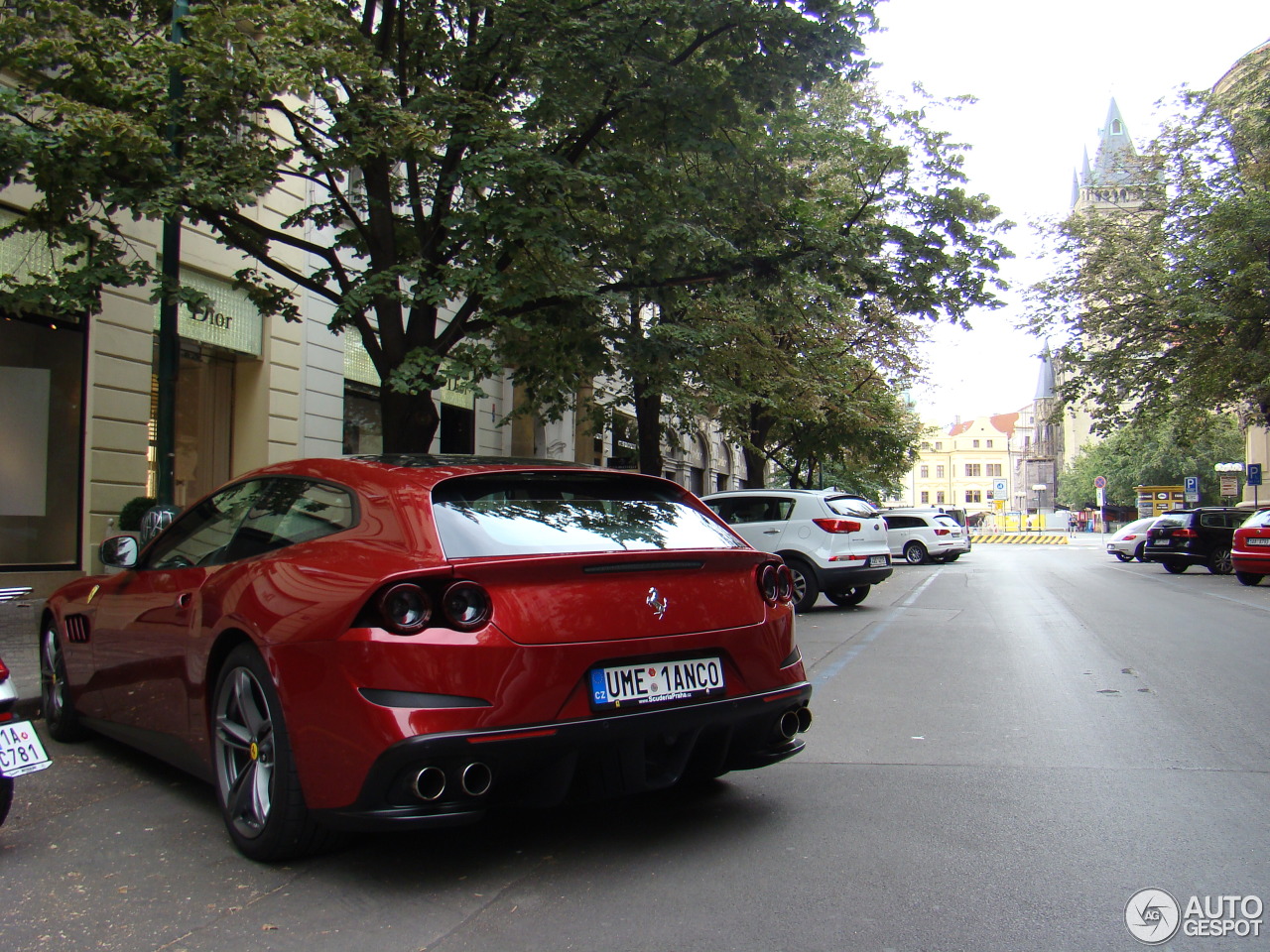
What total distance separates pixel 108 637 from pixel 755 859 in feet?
10.5

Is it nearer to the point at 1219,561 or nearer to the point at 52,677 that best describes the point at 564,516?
the point at 52,677

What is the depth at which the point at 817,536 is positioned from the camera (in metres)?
14.0

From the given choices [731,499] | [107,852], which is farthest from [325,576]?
[731,499]

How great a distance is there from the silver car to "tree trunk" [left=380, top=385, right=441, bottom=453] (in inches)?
1122

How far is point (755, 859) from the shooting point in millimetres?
3643

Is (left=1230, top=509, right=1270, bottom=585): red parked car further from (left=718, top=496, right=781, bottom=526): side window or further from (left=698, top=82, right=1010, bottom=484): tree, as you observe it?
(left=718, top=496, right=781, bottom=526): side window

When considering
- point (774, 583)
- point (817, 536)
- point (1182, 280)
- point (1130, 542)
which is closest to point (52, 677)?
point (774, 583)

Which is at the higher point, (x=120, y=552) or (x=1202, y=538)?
(x=120, y=552)

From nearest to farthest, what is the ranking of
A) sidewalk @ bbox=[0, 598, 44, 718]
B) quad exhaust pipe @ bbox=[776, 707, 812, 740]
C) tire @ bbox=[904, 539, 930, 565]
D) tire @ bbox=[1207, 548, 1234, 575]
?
quad exhaust pipe @ bbox=[776, 707, 812, 740], sidewalk @ bbox=[0, 598, 44, 718], tire @ bbox=[1207, 548, 1234, 575], tire @ bbox=[904, 539, 930, 565]

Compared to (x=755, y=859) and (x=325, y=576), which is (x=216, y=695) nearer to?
(x=325, y=576)

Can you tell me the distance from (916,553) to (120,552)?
31263 millimetres

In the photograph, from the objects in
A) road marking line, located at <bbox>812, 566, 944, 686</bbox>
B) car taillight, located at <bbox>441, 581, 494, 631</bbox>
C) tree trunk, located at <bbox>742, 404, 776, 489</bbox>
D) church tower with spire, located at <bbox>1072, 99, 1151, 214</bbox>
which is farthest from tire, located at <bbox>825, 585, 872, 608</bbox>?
church tower with spire, located at <bbox>1072, 99, 1151, 214</bbox>

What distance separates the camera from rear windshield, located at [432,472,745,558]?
3578 mm

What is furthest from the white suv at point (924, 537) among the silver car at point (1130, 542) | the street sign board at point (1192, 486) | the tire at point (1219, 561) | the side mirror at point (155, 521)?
the side mirror at point (155, 521)
